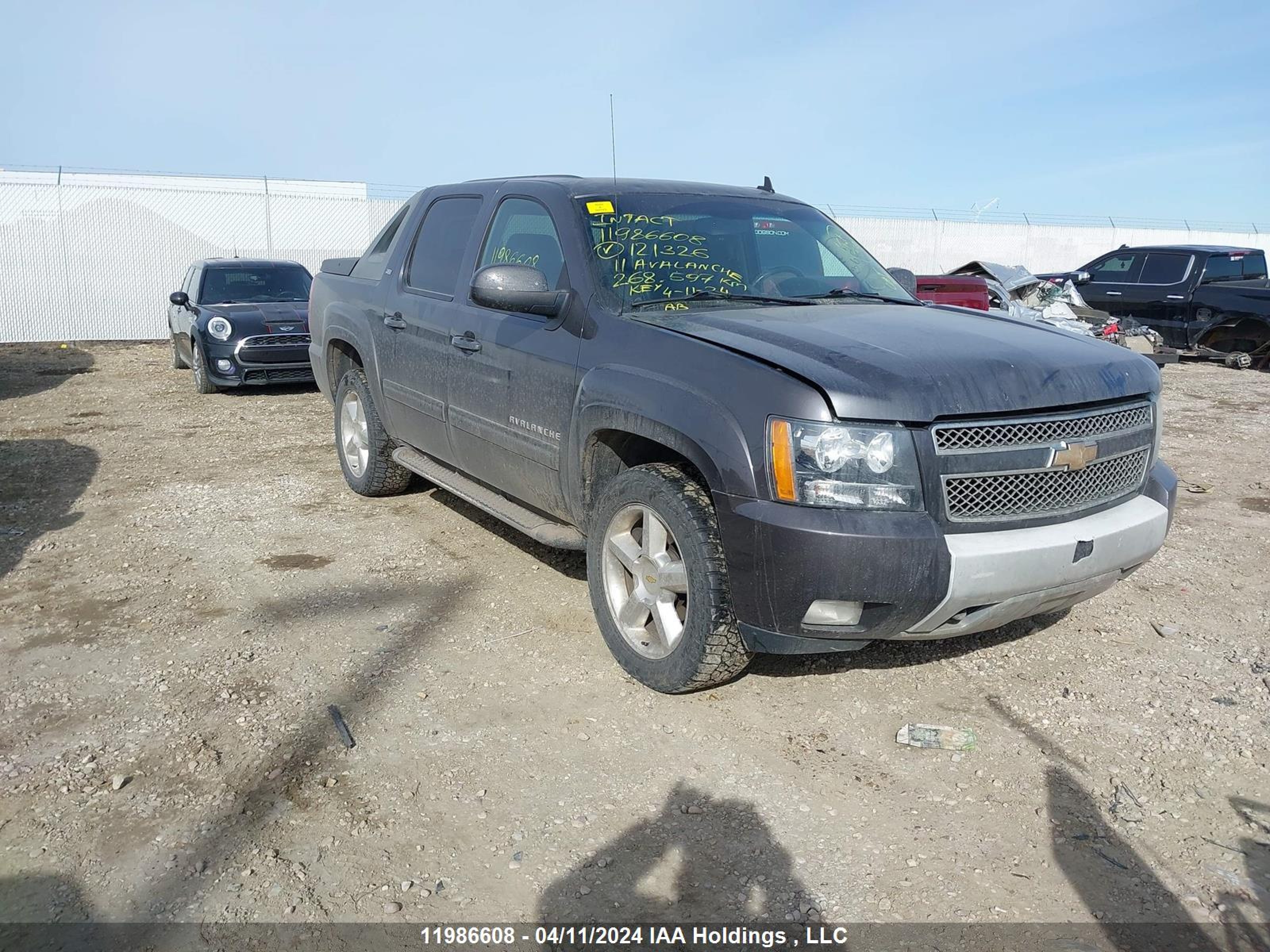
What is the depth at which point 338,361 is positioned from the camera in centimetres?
659

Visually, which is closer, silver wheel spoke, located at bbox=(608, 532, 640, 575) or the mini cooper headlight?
silver wheel spoke, located at bbox=(608, 532, 640, 575)

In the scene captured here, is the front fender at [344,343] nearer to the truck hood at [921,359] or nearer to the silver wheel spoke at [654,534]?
the truck hood at [921,359]

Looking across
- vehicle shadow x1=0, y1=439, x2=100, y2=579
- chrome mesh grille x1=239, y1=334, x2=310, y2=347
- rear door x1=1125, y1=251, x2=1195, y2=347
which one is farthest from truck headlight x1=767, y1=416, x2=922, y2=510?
rear door x1=1125, y1=251, x2=1195, y2=347

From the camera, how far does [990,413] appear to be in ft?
10.6

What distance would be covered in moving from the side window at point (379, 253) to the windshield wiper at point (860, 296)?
102 inches

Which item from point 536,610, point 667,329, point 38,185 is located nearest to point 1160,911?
point 667,329

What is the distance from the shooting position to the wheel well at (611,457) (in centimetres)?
386

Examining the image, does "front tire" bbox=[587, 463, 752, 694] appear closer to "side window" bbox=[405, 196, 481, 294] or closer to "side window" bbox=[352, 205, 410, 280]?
"side window" bbox=[405, 196, 481, 294]

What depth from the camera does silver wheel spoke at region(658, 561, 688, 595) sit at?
355cm

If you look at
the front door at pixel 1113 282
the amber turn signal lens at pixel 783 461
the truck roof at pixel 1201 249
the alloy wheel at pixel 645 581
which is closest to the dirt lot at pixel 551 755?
the alloy wheel at pixel 645 581

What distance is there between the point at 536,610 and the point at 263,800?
172cm

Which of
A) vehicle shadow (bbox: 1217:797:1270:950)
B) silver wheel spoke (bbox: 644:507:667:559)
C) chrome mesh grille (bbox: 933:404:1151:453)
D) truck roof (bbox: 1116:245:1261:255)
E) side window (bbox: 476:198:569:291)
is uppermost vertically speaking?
truck roof (bbox: 1116:245:1261:255)

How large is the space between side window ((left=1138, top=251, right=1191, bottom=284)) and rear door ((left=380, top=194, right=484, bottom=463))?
1294 cm

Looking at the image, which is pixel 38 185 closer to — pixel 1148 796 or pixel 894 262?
pixel 894 262
